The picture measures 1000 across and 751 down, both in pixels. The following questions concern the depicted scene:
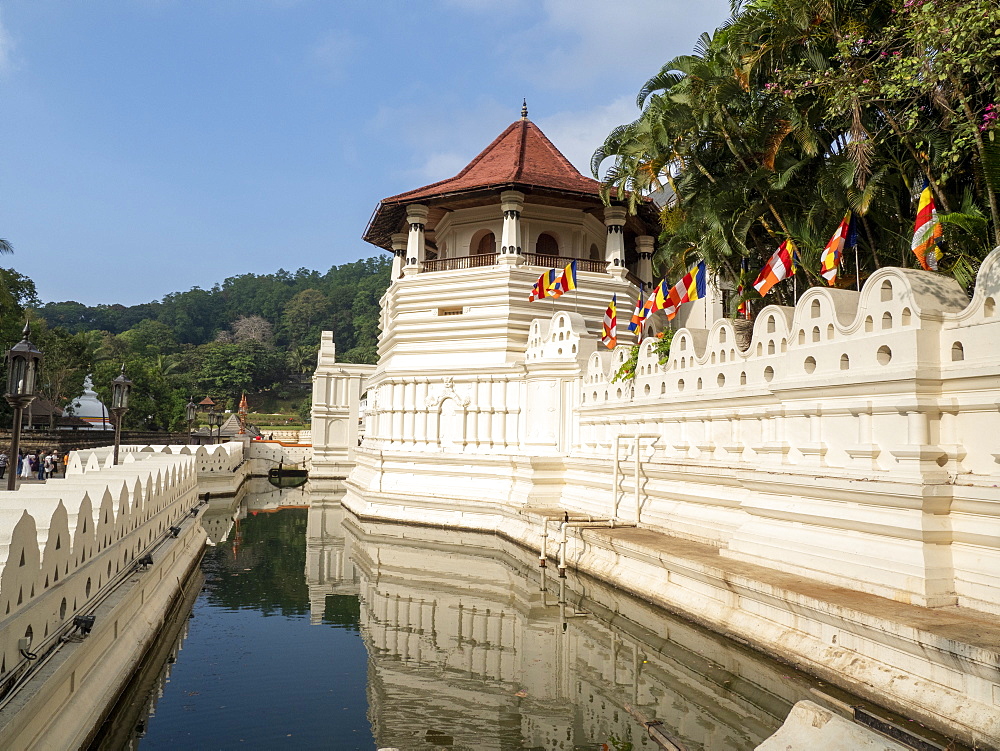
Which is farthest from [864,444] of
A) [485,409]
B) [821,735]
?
[485,409]

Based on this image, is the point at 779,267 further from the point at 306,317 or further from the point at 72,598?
the point at 306,317

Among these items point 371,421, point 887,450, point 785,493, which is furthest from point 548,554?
point 371,421

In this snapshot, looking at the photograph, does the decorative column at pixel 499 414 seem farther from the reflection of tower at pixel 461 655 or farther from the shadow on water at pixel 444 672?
the shadow on water at pixel 444 672

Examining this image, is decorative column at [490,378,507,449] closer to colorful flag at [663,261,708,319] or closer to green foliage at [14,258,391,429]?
colorful flag at [663,261,708,319]

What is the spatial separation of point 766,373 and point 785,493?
201 centimetres

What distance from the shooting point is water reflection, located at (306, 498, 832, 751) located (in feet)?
23.4

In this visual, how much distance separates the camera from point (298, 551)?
60.4 feet

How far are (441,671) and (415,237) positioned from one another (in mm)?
17273

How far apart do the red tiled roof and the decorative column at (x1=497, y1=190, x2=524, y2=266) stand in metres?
0.48

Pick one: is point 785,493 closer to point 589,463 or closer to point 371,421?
point 589,463

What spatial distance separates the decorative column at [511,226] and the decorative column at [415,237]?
306 cm

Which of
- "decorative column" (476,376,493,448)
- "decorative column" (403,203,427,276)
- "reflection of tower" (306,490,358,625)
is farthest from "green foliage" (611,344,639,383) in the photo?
"decorative column" (403,203,427,276)

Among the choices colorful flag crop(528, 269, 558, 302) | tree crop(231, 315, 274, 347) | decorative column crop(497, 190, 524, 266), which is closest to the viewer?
colorful flag crop(528, 269, 558, 302)

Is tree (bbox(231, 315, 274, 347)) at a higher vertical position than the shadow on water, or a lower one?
higher
